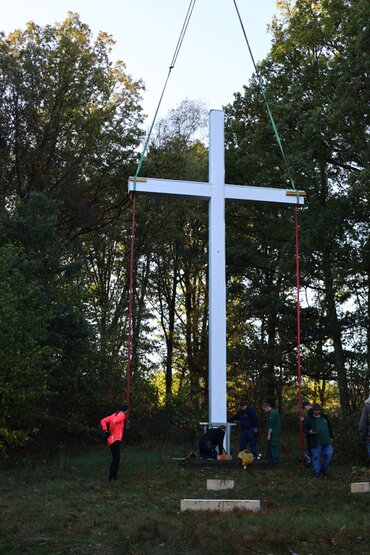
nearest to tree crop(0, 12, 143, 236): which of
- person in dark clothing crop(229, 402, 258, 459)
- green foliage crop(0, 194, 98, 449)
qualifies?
green foliage crop(0, 194, 98, 449)

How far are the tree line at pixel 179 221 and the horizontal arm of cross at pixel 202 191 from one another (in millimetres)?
4396

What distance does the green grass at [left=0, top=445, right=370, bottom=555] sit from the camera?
20.4ft

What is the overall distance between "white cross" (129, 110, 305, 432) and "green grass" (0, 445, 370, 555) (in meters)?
1.60

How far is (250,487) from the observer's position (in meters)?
10.4

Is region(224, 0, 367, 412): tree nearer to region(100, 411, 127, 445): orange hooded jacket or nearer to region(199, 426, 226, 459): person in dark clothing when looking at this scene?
region(199, 426, 226, 459): person in dark clothing

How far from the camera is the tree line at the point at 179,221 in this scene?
19.6m

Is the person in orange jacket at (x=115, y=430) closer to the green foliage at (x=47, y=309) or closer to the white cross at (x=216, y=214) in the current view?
the white cross at (x=216, y=214)

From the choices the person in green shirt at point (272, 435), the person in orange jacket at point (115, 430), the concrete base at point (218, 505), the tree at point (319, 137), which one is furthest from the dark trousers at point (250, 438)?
the tree at point (319, 137)

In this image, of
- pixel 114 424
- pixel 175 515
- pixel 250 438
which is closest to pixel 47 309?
pixel 250 438

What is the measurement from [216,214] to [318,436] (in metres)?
4.92

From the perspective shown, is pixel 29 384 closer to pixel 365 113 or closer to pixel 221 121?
pixel 221 121

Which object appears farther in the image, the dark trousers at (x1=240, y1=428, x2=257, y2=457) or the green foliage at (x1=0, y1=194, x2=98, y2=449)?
the green foliage at (x1=0, y1=194, x2=98, y2=449)

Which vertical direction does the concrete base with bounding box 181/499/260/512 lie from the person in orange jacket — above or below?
below

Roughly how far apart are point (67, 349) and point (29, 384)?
15.9ft
